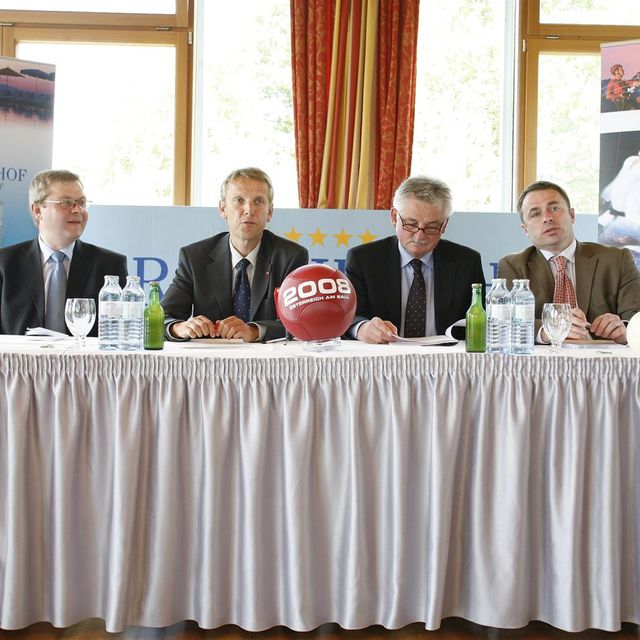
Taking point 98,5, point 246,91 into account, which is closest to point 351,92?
point 246,91

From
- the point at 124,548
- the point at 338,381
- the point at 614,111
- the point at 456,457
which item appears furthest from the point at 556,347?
the point at 614,111

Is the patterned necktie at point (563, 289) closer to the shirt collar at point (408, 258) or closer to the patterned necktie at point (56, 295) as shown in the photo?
the shirt collar at point (408, 258)

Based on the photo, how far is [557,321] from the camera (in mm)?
1880

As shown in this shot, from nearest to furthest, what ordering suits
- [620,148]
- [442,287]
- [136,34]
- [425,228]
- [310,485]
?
1. [310,485]
2. [425,228]
3. [442,287]
4. [620,148]
5. [136,34]

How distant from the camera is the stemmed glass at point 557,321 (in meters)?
1.87

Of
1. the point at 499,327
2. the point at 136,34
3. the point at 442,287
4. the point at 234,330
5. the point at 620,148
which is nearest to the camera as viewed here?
the point at 499,327

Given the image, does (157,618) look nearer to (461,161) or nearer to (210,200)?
(210,200)

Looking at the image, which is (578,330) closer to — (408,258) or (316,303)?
(408,258)

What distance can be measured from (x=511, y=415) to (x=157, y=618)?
3.15ft

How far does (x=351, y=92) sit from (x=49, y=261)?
246cm

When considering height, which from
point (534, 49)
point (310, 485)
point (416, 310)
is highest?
point (534, 49)

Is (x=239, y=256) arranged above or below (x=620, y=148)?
below

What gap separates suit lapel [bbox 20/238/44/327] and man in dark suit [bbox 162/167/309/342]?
0.48 m

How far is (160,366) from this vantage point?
5.57 ft
